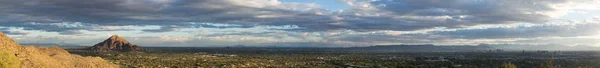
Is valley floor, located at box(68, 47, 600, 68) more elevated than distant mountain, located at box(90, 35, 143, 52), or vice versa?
distant mountain, located at box(90, 35, 143, 52)

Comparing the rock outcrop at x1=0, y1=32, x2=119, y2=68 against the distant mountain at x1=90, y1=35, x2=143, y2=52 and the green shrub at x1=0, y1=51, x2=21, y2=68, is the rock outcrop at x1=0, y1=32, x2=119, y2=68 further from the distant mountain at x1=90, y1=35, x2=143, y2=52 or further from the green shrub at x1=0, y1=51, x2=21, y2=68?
the distant mountain at x1=90, y1=35, x2=143, y2=52

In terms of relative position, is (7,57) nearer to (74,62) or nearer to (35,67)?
(35,67)

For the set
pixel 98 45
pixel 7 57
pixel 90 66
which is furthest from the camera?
pixel 98 45

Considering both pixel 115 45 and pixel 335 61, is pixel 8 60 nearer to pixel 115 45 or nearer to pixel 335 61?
pixel 335 61

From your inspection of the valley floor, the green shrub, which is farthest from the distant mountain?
the green shrub

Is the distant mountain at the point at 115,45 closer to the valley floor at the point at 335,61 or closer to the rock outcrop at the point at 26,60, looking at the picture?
the valley floor at the point at 335,61

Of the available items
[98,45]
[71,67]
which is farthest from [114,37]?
[71,67]

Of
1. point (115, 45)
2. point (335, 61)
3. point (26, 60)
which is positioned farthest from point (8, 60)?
point (115, 45)

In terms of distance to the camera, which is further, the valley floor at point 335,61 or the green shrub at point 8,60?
the valley floor at point 335,61

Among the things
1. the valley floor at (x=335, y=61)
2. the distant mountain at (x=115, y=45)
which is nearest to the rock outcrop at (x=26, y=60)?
the valley floor at (x=335, y=61)
